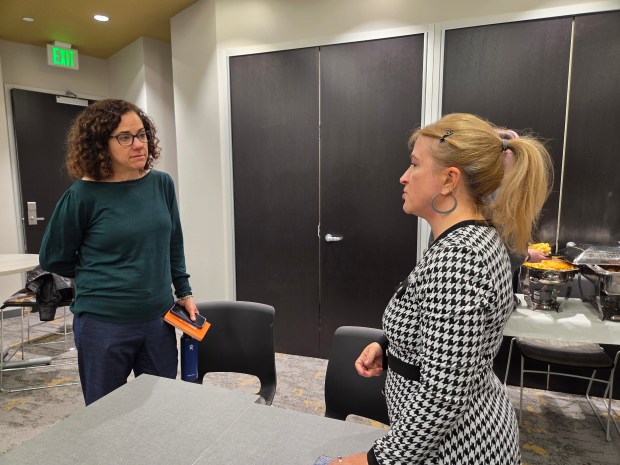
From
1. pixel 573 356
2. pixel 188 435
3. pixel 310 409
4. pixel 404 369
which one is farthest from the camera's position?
pixel 310 409

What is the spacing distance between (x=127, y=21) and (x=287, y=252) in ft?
8.81

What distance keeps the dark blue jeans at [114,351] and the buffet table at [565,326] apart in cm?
160

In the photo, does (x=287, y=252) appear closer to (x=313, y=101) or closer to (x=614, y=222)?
(x=313, y=101)

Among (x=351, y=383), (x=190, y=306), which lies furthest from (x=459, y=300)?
(x=190, y=306)

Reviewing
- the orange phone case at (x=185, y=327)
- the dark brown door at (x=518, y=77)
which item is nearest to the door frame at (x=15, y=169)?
the orange phone case at (x=185, y=327)

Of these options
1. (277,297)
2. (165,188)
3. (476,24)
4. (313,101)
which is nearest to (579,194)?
(476,24)

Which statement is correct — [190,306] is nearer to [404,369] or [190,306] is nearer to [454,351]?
[404,369]

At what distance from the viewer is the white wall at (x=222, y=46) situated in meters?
3.02

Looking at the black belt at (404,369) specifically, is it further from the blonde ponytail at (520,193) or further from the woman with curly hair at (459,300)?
the blonde ponytail at (520,193)

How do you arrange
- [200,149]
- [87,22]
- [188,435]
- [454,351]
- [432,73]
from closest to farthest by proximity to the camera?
[454,351] → [188,435] → [432,73] → [200,149] → [87,22]

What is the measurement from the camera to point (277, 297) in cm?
357

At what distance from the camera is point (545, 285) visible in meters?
2.25

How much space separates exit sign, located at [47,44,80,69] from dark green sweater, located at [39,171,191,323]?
3.82 meters

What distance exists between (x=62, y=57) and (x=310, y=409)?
4.41 meters
